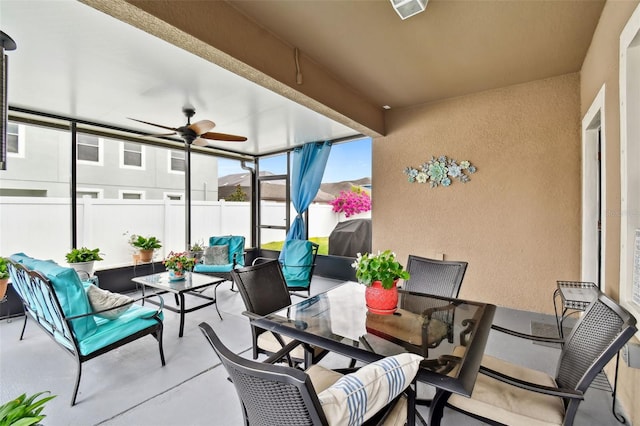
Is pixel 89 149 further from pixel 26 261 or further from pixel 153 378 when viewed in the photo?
pixel 153 378

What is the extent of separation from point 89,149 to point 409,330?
16.5 ft

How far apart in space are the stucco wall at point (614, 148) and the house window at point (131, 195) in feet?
18.8

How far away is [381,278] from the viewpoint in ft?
5.64

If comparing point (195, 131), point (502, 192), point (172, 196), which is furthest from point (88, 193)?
point (502, 192)

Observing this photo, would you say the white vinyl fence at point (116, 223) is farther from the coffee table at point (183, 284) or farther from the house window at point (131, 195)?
the coffee table at point (183, 284)

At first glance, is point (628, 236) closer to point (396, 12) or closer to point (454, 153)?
point (396, 12)

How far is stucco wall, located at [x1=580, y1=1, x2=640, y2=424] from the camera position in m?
1.65

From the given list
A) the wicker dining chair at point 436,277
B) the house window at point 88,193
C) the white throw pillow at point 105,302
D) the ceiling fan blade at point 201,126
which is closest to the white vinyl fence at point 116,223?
the house window at point 88,193

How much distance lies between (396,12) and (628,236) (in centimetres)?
204

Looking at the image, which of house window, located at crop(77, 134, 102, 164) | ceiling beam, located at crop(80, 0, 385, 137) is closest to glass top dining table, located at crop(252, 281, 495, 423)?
ceiling beam, located at crop(80, 0, 385, 137)

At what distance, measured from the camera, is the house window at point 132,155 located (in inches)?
185

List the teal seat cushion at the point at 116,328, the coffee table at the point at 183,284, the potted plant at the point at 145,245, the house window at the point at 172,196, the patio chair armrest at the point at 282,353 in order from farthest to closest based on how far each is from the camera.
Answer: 1. the house window at the point at 172,196
2. the potted plant at the point at 145,245
3. the coffee table at the point at 183,284
4. the teal seat cushion at the point at 116,328
5. the patio chair armrest at the point at 282,353

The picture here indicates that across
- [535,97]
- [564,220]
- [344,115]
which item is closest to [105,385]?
[344,115]

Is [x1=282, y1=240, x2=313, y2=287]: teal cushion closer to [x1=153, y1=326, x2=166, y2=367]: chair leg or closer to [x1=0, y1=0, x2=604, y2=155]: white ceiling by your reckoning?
[x1=153, y1=326, x2=166, y2=367]: chair leg
